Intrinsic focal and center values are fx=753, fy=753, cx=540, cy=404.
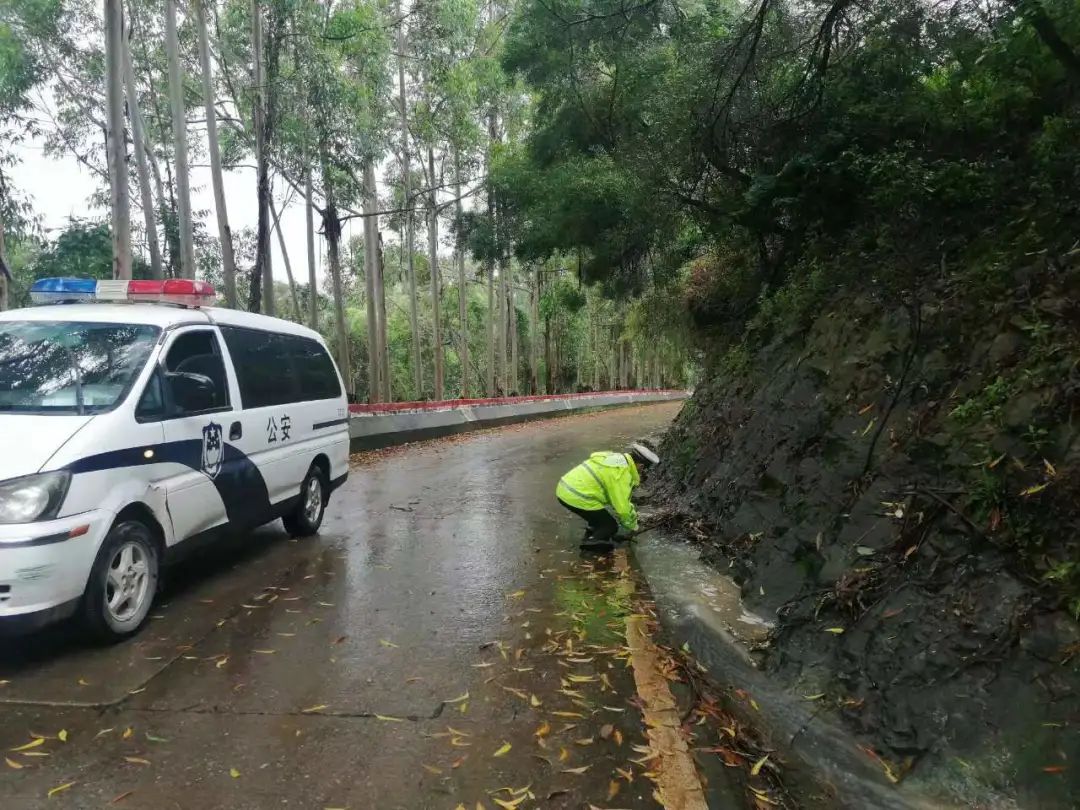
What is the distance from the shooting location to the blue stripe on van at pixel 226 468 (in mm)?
4398

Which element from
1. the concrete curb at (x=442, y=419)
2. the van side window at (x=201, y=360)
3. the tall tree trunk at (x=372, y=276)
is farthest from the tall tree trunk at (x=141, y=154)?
the van side window at (x=201, y=360)

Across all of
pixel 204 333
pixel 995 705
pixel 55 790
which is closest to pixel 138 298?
pixel 204 333

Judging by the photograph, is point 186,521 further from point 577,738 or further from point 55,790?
point 577,738

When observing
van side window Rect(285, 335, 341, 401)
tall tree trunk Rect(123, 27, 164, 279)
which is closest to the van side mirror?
van side window Rect(285, 335, 341, 401)

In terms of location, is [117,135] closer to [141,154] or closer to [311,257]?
[141,154]

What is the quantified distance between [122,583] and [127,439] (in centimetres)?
88

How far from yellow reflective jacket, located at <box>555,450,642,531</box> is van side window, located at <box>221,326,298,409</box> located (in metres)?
2.70

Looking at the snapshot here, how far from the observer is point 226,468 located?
5715 mm

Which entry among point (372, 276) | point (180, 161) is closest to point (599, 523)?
point (180, 161)

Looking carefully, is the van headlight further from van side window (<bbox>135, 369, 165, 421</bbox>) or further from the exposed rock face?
the exposed rock face

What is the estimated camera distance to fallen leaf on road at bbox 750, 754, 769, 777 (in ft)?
10.7

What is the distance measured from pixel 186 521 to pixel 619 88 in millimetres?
11986

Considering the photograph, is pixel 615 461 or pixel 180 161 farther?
pixel 180 161

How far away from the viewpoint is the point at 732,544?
5934mm
